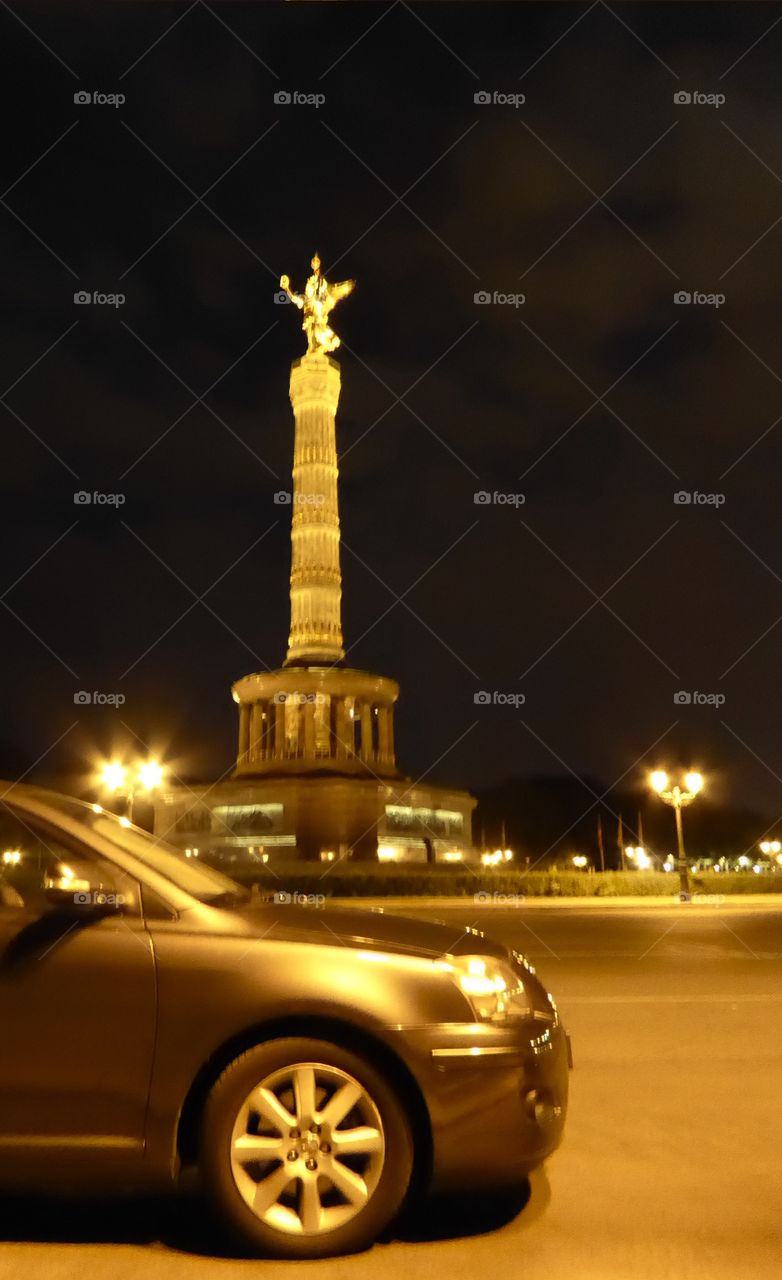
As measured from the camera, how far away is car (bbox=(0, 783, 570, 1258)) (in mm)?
3588

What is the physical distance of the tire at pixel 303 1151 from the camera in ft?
11.8

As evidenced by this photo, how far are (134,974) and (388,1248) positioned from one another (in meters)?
1.27

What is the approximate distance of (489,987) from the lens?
3.90 m

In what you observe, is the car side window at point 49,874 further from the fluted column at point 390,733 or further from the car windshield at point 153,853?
the fluted column at point 390,733

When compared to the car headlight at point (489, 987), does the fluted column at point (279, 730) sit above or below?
above

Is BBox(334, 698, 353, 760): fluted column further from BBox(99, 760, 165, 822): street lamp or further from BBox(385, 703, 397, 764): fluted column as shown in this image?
BBox(99, 760, 165, 822): street lamp

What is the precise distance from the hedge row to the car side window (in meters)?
28.4

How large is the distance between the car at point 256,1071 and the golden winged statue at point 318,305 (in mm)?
56377

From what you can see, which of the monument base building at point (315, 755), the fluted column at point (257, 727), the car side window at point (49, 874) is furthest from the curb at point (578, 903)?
the car side window at point (49, 874)

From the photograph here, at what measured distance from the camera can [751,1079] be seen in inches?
253

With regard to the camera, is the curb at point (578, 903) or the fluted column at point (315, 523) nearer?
the curb at point (578, 903)

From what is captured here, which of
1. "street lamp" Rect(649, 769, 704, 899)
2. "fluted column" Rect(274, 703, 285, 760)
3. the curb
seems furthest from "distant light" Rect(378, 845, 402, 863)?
"street lamp" Rect(649, 769, 704, 899)

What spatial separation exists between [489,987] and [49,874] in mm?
1764

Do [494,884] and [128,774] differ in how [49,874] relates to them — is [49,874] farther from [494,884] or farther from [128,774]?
[494,884]
